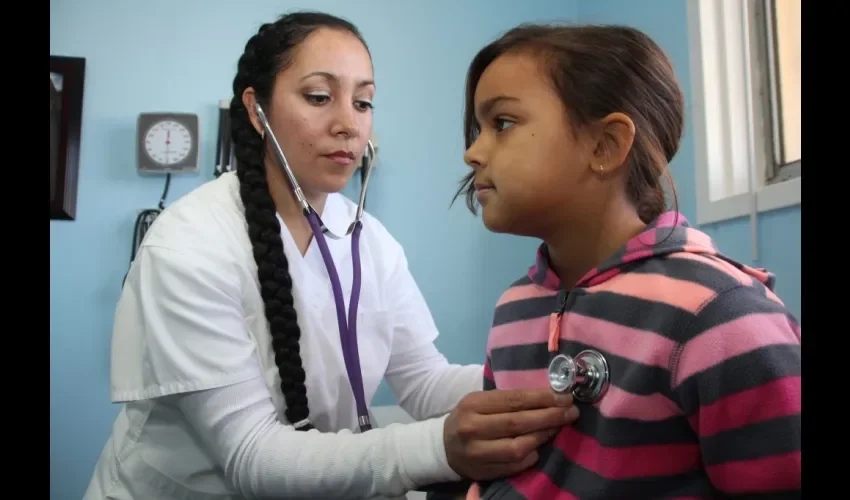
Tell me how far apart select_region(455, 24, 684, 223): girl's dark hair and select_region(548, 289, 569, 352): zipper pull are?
135 millimetres

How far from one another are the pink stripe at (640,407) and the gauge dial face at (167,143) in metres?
1.71

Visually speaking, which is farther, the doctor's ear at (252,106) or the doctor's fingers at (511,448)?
the doctor's ear at (252,106)

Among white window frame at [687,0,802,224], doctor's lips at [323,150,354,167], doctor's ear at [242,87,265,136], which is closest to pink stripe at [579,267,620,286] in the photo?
doctor's lips at [323,150,354,167]

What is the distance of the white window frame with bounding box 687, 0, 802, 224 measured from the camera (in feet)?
→ 4.37

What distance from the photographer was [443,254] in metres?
2.05

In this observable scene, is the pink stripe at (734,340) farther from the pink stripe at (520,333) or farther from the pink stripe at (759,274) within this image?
the pink stripe at (520,333)

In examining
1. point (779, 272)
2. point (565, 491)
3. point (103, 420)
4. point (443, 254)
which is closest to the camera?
point (565, 491)

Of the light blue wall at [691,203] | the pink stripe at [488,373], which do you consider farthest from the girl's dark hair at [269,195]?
the light blue wall at [691,203]

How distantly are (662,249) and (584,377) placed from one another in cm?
15

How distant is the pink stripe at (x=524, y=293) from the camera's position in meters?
0.79

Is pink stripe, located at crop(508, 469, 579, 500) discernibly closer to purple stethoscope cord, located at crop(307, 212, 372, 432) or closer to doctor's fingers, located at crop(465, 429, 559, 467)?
doctor's fingers, located at crop(465, 429, 559, 467)
